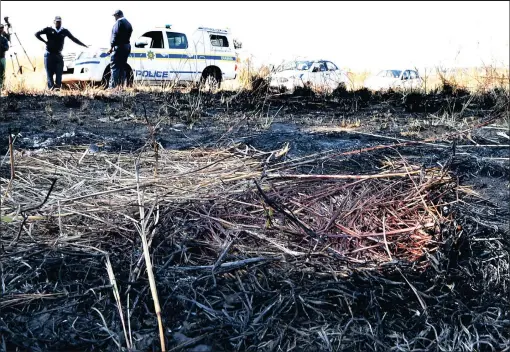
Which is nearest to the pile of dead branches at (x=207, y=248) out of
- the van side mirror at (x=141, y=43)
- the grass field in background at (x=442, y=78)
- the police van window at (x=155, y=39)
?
the grass field in background at (x=442, y=78)

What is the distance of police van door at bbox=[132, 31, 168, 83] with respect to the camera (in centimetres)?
1189

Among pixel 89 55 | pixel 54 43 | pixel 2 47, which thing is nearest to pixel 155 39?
pixel 89 55

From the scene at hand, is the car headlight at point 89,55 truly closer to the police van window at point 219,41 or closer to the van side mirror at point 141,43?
the van side mirror at point 141,43

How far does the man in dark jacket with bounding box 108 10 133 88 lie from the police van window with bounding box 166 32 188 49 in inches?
133

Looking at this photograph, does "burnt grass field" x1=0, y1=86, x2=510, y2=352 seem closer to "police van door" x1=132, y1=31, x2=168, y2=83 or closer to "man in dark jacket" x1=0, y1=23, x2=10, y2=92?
Result: "man in dark jacket" x1=0, y1=23, x2=10, y2=92

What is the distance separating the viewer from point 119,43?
9289 millimetres

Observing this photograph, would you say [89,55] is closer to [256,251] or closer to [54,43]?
[54,43]

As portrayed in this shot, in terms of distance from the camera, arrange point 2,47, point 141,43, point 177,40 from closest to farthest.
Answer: point 2,47
point 141,43
point 177,40

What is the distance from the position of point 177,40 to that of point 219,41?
1393mm

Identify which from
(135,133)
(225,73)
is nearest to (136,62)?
(225,73)

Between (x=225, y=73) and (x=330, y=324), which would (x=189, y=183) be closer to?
(x=330, y=324)

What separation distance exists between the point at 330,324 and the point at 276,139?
232 cm

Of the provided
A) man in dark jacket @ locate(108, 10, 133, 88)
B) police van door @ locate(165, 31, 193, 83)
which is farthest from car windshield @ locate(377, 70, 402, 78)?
man in dark jacket @ locate(108, 10, 133, 88)

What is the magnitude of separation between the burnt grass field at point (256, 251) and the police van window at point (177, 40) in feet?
29.9
